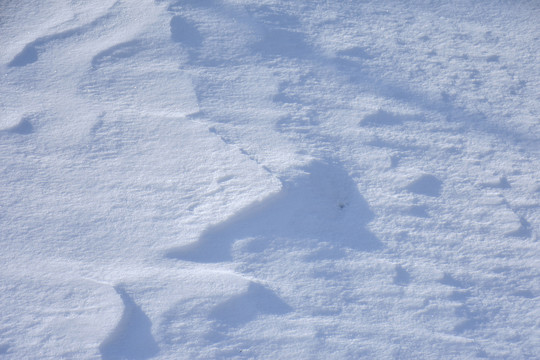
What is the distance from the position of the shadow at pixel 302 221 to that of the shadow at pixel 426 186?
0.12 meters

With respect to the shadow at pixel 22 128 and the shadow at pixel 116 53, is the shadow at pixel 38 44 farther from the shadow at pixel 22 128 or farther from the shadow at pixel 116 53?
the shadow at pixel 22 128

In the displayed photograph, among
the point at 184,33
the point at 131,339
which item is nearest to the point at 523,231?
the point at 131,339

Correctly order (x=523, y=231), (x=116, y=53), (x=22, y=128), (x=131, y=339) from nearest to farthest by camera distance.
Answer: (x=131, y=339) → (x=523, y=231) → (x=22, y=128) → (x=116, y=53)

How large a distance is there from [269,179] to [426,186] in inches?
13.9

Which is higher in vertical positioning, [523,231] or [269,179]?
[269,179]

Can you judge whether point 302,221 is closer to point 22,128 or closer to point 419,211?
point 419,211

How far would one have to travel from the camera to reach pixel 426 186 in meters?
1.21

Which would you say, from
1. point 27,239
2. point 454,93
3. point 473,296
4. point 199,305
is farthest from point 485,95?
point 27,239

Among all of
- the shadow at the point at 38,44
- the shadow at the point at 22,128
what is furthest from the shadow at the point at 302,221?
the shadow at the point at 38,44

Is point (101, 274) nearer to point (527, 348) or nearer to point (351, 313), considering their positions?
point (351, 313)

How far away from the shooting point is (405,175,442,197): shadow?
120 centimetres

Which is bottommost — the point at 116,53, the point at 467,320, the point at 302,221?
the point at 467,320

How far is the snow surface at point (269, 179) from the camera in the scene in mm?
1031

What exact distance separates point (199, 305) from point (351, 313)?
0.29 meters
